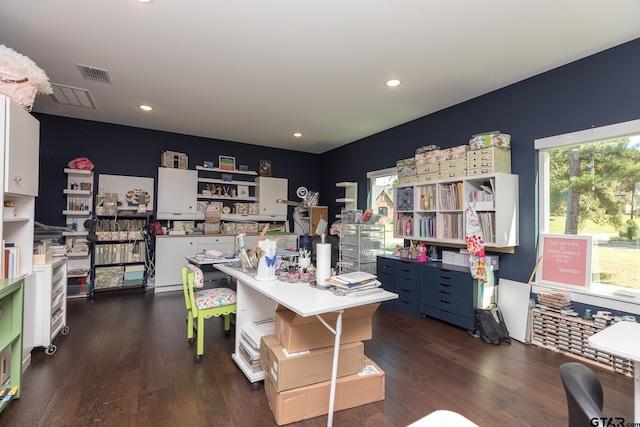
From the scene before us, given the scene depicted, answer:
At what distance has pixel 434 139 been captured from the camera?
4336 millimetres

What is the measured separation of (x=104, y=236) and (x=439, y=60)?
5.17 meters

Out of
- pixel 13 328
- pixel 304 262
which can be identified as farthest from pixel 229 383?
pixel 13 328

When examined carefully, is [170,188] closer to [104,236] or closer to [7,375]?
[104,236]

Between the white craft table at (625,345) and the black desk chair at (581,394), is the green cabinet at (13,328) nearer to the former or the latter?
the black desk chair at (581,394)

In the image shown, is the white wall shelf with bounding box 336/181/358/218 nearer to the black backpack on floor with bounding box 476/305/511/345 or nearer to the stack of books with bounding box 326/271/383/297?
the black backpack on floor with bounding box 476/305/511/345

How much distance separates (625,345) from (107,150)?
250 inches

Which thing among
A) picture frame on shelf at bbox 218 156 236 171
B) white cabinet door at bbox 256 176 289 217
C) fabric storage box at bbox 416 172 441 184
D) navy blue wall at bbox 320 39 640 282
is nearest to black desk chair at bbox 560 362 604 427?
navy blue wall at bbox 320 39 640 282

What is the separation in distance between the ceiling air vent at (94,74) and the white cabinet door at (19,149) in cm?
85

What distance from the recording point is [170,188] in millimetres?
5355

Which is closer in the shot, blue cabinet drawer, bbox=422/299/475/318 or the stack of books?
the stack of books

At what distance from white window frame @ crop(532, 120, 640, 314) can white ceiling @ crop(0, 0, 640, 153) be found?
28.0 inches

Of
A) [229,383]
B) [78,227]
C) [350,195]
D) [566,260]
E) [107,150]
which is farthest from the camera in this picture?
[350,195]

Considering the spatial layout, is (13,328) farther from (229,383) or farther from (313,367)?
(313,367)

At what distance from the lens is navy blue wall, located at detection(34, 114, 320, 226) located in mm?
4770
